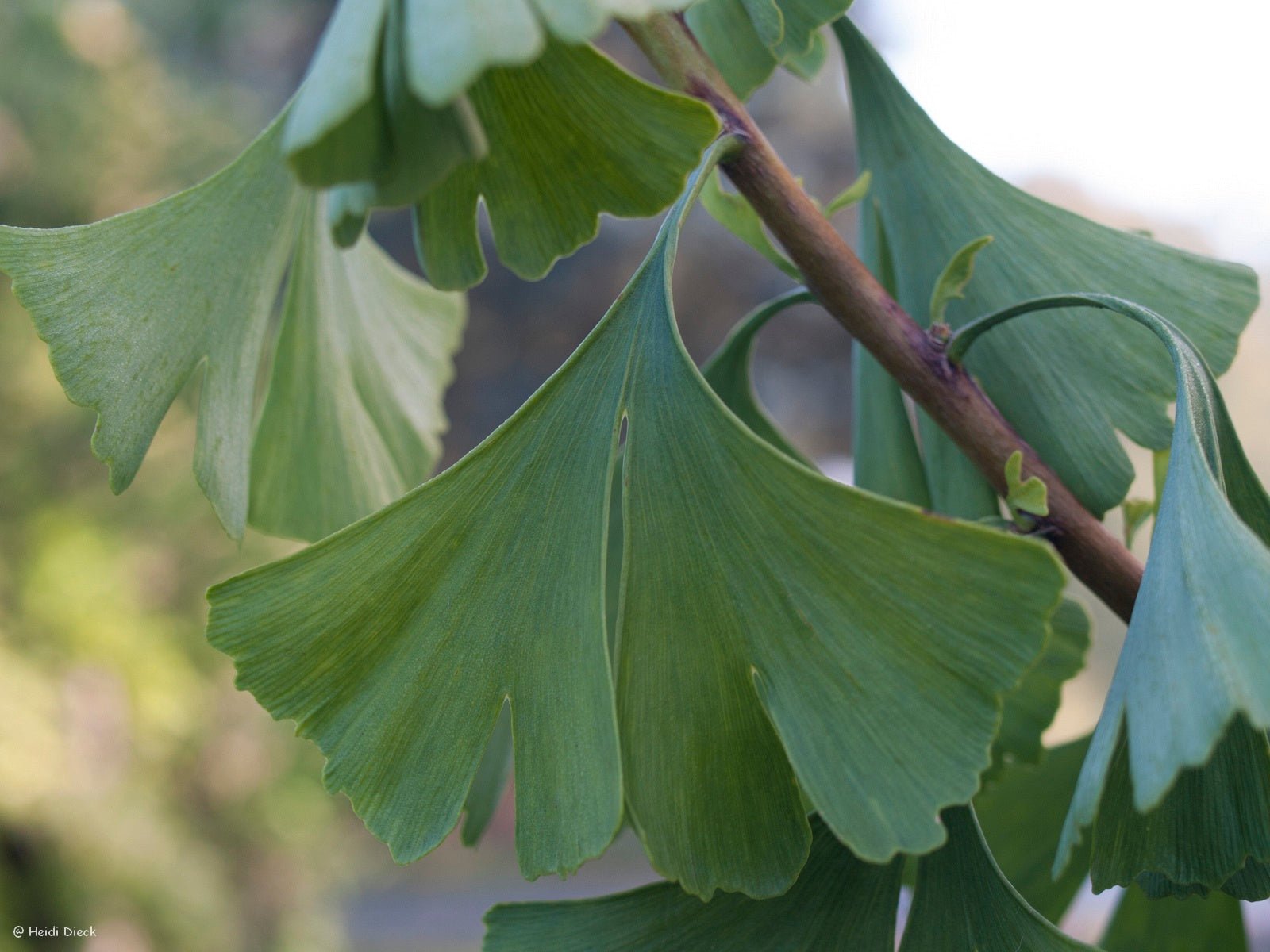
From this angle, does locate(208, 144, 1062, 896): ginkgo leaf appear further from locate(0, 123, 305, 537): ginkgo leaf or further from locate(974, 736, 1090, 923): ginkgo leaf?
locate(974, 736, 1090, 923): ginkgo leaf

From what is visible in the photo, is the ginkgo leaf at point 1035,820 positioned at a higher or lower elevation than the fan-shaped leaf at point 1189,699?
lower

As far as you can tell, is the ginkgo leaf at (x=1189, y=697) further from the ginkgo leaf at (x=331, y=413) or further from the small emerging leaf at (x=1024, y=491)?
the ginkgo leaf at (x=331, y=413)


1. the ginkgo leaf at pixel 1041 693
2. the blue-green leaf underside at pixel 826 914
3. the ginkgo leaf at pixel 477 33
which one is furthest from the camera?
the ginkgo leaf at pixel 1041 693

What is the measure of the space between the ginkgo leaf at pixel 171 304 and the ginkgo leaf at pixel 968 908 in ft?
0.87

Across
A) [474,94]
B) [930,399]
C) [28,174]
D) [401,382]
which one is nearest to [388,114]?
[474,94]

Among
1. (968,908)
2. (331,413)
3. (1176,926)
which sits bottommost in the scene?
(1176,926)

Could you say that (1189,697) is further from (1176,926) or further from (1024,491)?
(1176,926)

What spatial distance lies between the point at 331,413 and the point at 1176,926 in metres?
0.45

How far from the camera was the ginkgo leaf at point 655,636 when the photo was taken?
261mm

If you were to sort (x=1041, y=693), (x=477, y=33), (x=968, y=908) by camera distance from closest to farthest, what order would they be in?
1. (x=477, y=33)
2. (x=968, y=908)
3. (x=1041, y=693)

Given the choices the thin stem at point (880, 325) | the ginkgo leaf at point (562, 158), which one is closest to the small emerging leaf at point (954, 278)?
the thin stem at point (880, 325)

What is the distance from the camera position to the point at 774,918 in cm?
32

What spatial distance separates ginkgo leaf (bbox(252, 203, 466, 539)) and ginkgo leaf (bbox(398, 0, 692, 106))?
0.26 m

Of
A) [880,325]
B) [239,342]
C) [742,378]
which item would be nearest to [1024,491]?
[880,325]
